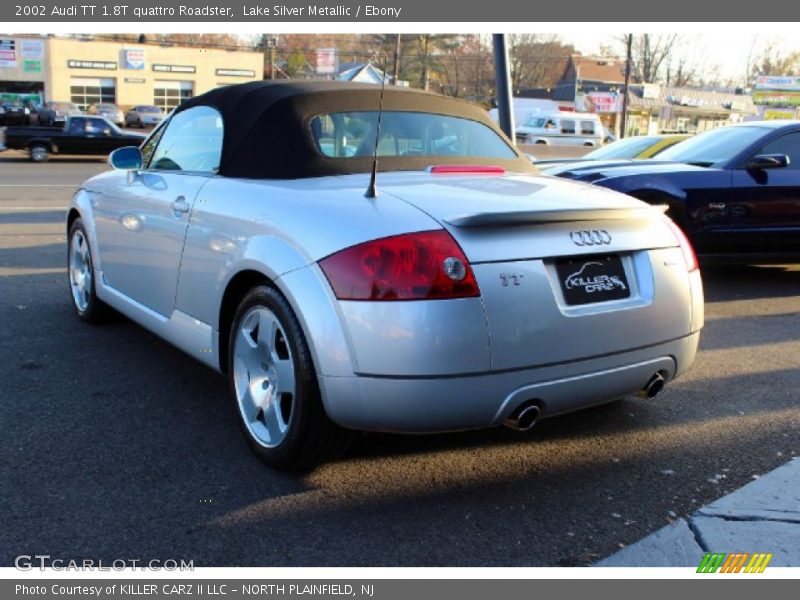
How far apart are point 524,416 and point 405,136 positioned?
1.76m

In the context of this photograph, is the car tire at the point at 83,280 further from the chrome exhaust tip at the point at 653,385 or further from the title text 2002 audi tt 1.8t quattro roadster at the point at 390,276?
the chrome exhaust tip at the point at 653,385

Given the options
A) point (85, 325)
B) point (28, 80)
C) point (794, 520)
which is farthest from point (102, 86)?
point (794, 520)

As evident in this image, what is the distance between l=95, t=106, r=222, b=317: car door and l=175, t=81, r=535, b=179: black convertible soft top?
174 millimetres

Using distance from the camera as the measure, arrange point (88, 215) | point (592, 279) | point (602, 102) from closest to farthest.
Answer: point (592, 279), point (88, 215), point (602, 102)

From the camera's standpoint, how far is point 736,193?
6.98 meters

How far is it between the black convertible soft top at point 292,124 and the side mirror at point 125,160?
2.58ft

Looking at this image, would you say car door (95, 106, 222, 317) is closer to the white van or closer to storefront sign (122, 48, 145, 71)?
the white van

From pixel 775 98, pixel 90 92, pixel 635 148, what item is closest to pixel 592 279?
pixel 635 148

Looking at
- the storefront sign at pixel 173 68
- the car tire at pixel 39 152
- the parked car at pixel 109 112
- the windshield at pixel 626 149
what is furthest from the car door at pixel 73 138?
the storefront sign at pixel 173 68

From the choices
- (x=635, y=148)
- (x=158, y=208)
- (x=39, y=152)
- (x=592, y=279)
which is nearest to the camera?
(x=592, y=279)

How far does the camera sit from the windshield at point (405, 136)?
147 inches

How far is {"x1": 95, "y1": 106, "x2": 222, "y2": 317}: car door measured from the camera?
393 cm

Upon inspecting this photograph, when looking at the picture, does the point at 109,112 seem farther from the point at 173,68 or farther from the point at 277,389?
the point at 277,389

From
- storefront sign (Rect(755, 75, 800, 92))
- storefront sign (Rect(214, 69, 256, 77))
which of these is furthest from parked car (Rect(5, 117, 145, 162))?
storefront sign (Rect(755, 75, 800, 92))
